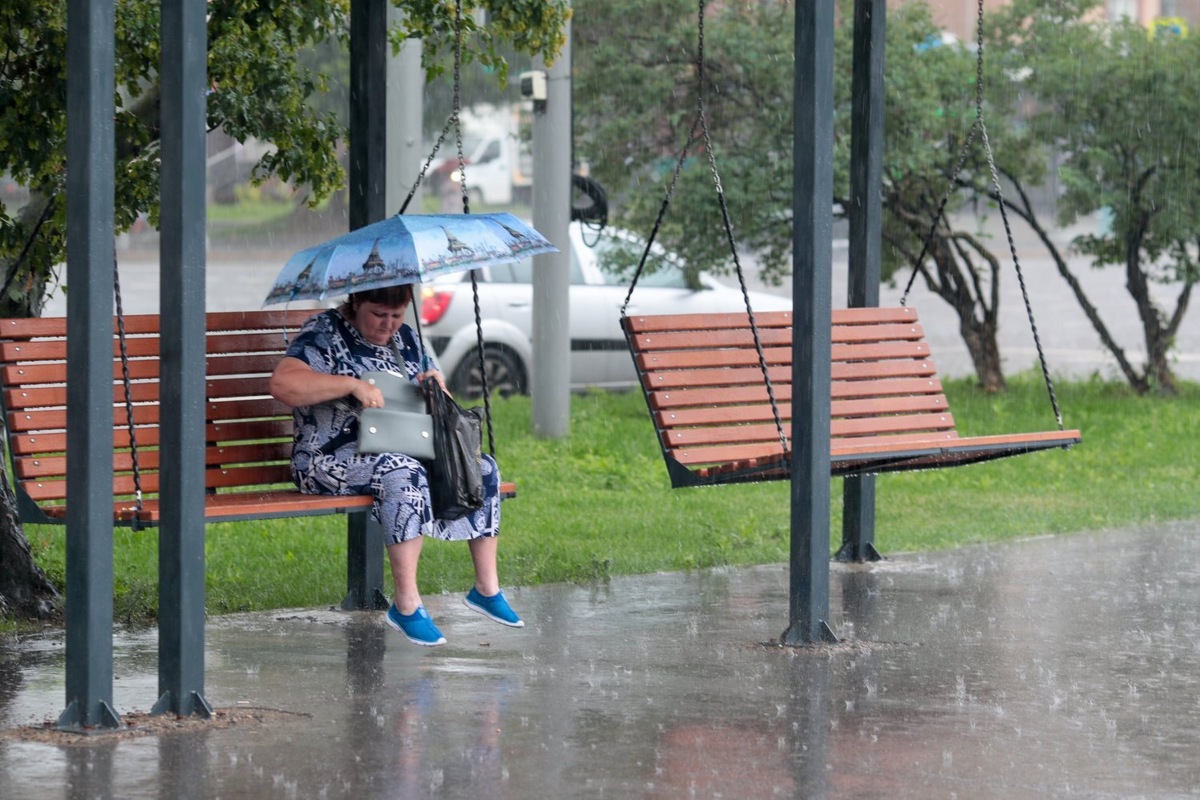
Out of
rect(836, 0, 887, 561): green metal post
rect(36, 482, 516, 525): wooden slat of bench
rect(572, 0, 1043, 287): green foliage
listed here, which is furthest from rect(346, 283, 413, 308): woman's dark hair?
rect(572, 0, 1043, 287): green foliage

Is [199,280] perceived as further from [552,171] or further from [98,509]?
[552,171]

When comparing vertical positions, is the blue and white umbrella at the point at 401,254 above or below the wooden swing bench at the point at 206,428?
above

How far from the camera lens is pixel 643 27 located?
15828 mm

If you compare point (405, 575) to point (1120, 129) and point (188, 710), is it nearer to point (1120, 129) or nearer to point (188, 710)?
point (188, 710)

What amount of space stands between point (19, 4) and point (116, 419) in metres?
1.51

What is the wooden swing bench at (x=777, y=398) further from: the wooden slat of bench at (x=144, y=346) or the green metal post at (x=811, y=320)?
the wooden slat of bench at (x=144, y=346)

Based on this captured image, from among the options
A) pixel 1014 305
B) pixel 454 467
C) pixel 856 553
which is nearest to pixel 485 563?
pixel 454 467

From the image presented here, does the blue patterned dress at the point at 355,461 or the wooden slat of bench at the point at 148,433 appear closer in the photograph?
the wooden slat of bench at the point at 148,433

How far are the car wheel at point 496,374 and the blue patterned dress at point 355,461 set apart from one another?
9.47 m

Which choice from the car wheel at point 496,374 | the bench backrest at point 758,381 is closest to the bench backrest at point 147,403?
the bench backrest at point 758,381

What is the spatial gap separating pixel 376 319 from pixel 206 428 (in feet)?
2.23

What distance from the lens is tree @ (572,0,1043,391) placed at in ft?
50.5

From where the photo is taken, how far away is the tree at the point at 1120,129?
51.3ft

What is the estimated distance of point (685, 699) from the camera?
6.12 m
